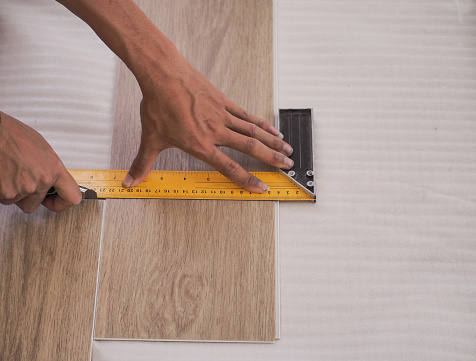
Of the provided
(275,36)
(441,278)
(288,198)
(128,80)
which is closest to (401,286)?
(441,278)

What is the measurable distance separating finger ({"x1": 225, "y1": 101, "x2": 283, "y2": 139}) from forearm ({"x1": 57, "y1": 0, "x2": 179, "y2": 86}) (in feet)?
0.80

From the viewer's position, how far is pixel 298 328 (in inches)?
52.3

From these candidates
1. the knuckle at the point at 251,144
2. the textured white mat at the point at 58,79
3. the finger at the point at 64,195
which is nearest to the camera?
the finger at the point at 64,195

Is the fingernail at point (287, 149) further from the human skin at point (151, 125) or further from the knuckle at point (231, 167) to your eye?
the knuckle at point (231, 167)

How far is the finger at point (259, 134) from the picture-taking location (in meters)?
1.40

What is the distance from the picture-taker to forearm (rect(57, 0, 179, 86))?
1243 millimetres

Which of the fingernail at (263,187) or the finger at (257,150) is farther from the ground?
the finger at (257,150)

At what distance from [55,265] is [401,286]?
1.18 meters

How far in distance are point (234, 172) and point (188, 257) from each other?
0.33m

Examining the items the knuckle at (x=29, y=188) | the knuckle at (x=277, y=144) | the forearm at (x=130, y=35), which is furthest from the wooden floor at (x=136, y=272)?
the forearm at (x=130, y=35)

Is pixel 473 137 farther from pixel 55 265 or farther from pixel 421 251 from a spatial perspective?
pixel 55 265

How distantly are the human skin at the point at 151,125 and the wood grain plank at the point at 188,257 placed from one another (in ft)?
0.42

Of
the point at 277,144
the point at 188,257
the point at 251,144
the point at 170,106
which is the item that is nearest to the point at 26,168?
the point at 170,106

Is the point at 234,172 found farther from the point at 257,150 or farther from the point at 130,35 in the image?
the point at 130,35
